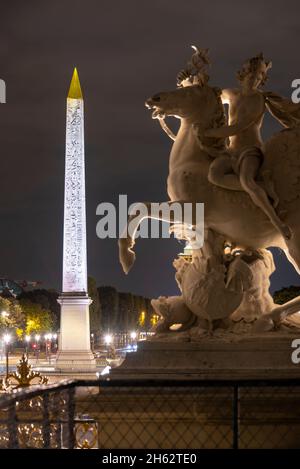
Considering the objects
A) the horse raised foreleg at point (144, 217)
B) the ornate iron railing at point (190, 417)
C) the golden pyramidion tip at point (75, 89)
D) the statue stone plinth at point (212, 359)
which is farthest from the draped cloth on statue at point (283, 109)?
the golden pyramidion tip at point (75, 89)

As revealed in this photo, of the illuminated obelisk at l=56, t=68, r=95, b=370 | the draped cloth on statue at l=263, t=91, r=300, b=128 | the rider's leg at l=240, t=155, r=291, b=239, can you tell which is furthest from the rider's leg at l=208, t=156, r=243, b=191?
the illuminated obelisk at l=56, t=68, r=95, b=370

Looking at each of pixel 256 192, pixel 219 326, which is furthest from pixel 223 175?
pixel 219 326

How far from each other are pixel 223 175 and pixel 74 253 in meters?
33.0

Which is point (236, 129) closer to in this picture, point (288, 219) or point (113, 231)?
point (288, 219)

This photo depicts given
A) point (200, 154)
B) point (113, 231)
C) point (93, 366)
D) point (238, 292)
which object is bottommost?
point (93, 366)

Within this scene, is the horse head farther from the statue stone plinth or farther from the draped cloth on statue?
the statue stone plinth

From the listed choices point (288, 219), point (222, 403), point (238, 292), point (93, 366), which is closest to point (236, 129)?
point (288, 219)

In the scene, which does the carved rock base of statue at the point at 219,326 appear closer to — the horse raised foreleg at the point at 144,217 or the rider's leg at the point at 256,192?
the horse raised foreleg at the point at 144,217

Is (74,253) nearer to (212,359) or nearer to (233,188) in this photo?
(233,188)

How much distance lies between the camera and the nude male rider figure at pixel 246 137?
30.6ft

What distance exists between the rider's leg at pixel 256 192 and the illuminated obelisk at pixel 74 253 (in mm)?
32410

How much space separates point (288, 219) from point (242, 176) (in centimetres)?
65

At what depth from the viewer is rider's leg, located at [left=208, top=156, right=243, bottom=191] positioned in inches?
374
